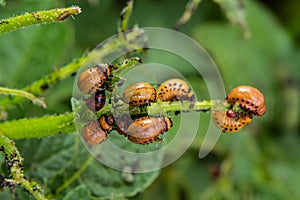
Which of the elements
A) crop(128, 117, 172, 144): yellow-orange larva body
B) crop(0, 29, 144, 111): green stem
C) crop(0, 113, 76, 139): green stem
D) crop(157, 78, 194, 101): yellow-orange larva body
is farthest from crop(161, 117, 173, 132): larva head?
crop(0, 29, 144, 111): green stem

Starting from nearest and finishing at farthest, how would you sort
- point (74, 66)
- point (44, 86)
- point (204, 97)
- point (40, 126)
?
point (40, 126)
point (74, 66)
point (44, 86)
point (204, 97)

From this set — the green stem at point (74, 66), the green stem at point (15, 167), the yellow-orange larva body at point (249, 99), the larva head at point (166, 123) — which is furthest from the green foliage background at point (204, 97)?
the yellow-orange larva body at point (249, 99)

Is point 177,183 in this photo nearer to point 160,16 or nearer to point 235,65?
point 235,65

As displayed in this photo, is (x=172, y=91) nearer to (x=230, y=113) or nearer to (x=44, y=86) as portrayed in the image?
(x=230, y=113)

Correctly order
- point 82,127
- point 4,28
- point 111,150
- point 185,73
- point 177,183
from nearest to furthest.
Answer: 1. point 4,28
2. point 82,127
3. point 111,150
4. point 177,183
5. point 185,73

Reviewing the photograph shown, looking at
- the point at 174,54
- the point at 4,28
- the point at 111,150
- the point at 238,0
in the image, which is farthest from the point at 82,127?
the point at 174,54

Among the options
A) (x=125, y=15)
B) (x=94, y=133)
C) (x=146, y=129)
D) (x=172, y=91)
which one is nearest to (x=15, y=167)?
(x=94, y=133)
